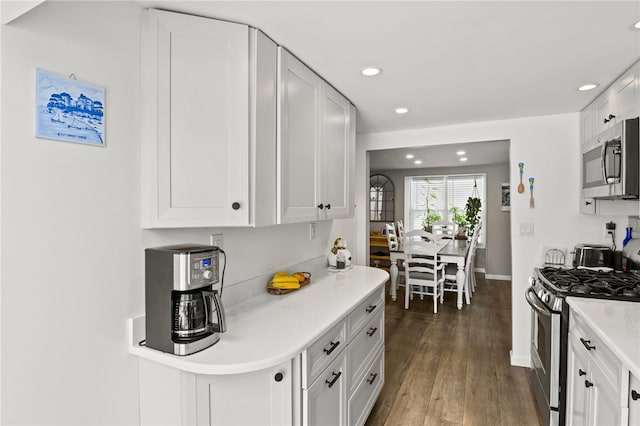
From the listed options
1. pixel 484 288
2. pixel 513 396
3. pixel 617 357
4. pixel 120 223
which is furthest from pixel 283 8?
pixel 484 288

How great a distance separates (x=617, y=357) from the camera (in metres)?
1.38

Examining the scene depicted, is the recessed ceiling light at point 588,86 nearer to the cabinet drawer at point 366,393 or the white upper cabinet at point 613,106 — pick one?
the white upper cabinet at point 613,106

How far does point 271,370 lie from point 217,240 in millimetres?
730

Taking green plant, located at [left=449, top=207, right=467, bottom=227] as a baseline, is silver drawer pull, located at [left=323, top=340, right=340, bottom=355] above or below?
below

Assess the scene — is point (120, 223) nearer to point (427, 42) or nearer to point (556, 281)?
point (427, 42)

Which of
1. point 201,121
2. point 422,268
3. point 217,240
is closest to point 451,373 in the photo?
point 422,268

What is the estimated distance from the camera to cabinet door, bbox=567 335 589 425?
5.93 feet

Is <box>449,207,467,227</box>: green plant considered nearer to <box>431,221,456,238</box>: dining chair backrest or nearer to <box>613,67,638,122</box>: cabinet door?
<box>431,221,456,238</box>: dining chair backrest

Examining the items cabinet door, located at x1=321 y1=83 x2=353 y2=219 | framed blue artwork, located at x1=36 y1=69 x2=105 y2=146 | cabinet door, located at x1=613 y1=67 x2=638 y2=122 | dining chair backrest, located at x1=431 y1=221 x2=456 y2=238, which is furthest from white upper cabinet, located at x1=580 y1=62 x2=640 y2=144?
dining chair backrest, located at x1=431 y1=221 x2=456 y2=238

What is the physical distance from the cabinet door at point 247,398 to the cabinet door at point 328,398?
10cm

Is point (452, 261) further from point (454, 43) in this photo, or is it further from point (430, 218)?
point (454, 43)

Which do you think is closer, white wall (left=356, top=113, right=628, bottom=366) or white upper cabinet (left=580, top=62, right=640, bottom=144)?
white upper cabinet (left=580, top=62, right=640, bottom=144)

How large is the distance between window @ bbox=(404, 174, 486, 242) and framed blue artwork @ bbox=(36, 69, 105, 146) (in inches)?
278

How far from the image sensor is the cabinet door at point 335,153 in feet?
7.70
